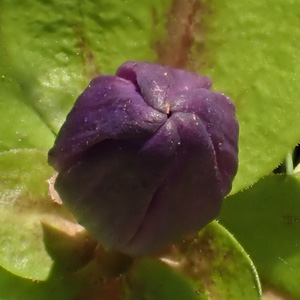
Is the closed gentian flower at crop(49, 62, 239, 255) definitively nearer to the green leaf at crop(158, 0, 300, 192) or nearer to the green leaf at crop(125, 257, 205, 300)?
the green leaf at crop(125, 257, 205, 300)

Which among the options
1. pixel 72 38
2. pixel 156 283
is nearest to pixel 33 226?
pixel 156 283

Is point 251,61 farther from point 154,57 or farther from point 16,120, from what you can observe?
point 16,120

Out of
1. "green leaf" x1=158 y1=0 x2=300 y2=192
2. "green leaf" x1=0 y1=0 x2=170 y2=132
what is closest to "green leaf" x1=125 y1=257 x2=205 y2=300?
"green leaf" x1=158 y1=0 x2=300 y2=192

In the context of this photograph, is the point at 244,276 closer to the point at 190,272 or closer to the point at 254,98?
the point at 190,272

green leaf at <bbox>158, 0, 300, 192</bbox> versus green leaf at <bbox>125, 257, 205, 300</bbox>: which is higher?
green leaf at <bbox>158, 0, 300, 192</bbox>

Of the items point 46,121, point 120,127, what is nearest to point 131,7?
point 46,121

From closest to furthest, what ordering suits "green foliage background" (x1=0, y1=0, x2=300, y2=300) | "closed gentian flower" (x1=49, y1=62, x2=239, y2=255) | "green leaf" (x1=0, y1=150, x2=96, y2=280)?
"closed gentian flower" (x1=49, y1=62, x2=239, y2=255) → "green leaf" (x1=0, y1=150, x2=96, y2=280) → "green foliage background" (x1=0, y1=0, x2=300, y2=300)

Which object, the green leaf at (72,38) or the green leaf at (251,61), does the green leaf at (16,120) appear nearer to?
the green leaf at (72,38)

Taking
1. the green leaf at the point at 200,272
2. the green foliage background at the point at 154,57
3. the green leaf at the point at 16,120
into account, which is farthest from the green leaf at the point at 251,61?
the green leaf at the point at 16,120
